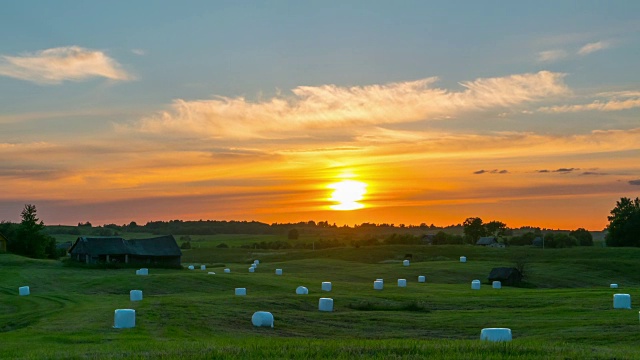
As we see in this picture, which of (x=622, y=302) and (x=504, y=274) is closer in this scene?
(x=622, y=302)

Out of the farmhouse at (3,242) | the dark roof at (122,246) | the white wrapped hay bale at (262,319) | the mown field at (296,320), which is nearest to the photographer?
the mown field at (296,320)

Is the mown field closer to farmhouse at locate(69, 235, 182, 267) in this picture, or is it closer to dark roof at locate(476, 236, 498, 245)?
farmhouse at locate(69, 235, 182, 267)

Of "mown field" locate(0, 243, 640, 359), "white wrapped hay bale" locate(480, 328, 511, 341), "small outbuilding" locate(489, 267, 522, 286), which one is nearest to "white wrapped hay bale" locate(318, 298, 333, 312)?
"mown field" locate(0, 243, 640, 359)

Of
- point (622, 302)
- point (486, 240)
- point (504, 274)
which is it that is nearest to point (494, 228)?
point (486, 240)

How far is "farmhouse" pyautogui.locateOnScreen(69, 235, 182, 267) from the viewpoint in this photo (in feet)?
334

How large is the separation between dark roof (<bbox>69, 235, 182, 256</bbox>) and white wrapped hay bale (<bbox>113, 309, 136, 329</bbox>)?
2871 inches

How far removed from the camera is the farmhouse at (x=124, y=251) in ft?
334

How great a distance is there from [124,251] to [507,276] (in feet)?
161

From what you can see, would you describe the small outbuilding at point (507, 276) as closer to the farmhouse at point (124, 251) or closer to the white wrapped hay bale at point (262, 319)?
the farmhouse at point (124, 251)

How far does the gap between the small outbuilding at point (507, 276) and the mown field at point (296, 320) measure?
4.89 ft

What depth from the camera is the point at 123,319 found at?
103ft

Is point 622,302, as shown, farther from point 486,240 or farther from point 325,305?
point 486,240

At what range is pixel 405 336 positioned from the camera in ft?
108

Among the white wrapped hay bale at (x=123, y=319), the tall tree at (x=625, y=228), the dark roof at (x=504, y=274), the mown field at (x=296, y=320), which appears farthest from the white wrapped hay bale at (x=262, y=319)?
the tall tree at (x=625, y=228)
